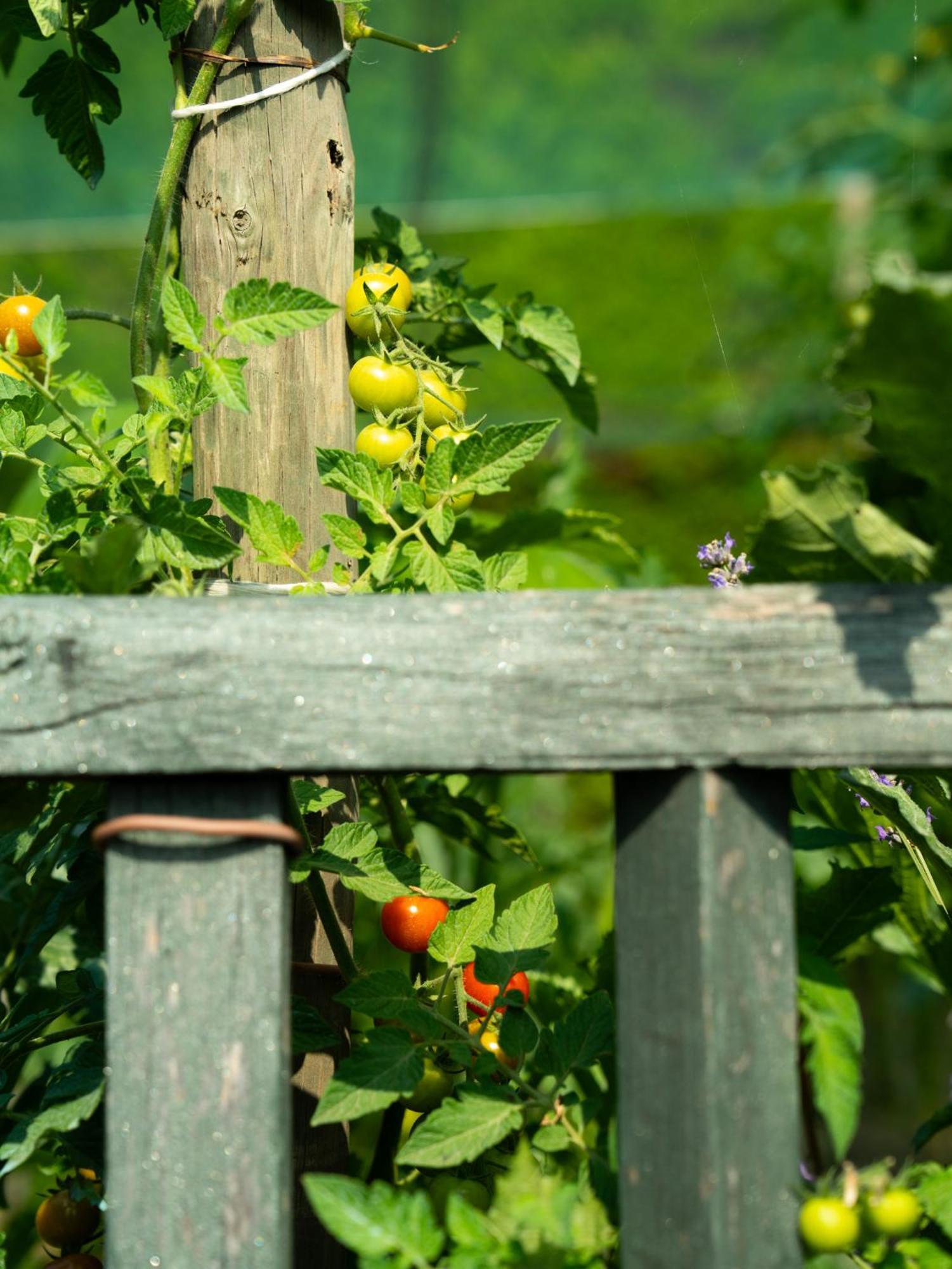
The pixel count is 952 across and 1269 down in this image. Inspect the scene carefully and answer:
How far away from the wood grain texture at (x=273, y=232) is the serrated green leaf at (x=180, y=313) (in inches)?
6.5

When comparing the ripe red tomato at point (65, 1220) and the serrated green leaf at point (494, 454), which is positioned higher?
the serrated green leaf at point (494, 454)

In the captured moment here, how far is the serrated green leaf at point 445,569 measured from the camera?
2.37 feet

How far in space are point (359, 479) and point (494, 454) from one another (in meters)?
0.08

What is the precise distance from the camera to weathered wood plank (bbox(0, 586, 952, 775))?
547 millimetres

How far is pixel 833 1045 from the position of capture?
0.55m

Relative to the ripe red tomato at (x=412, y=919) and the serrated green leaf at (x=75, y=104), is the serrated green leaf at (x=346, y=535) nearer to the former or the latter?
the ripe red tomato at (x=412, y=919)

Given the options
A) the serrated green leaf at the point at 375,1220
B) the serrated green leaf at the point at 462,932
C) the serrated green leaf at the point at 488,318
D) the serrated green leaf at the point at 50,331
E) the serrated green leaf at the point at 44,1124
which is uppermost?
the serrated green leaf at the point at 488,318

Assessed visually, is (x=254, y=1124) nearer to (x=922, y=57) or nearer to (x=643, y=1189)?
(x=643, y=1189)

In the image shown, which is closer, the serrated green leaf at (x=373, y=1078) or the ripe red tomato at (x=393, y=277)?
the serrated green leaf at (x=373, y=1078)

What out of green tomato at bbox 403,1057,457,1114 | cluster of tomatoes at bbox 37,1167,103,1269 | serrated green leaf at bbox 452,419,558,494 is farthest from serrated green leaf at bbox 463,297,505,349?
cluster of tomatoes at bbox 37,1167,103,1269

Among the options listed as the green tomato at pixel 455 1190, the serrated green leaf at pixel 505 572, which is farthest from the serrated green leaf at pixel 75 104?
the green tomato at pixel 455 1190

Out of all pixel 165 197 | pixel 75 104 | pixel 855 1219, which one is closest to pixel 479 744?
pixel 855 1219

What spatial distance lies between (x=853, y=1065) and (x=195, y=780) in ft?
1.09

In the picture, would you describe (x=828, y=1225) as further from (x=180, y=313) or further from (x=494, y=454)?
(x=180, y=313)
